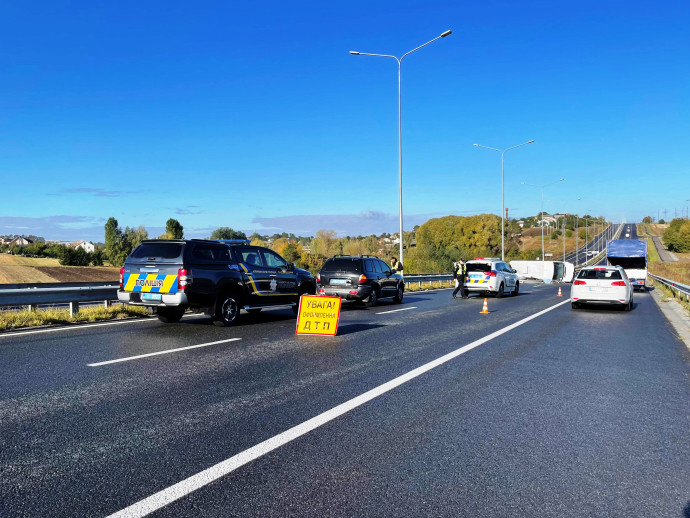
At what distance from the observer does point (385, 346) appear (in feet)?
32.0

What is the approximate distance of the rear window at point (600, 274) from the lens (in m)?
18.1

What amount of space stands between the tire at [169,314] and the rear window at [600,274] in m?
13.1

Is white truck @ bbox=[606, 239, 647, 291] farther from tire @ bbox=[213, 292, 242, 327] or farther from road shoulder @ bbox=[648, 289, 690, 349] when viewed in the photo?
tire @ bbox=[213, 292, 242, 327]

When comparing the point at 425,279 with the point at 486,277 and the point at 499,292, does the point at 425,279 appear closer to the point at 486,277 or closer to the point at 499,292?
the point at 499,292

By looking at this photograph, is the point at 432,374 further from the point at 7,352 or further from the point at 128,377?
the point at 7,352

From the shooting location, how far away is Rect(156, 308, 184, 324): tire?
12812 mm

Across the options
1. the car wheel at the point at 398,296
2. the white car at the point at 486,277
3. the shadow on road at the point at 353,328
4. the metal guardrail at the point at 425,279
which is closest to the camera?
the shadow on road at the point at 353,328

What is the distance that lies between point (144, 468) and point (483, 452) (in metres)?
2.60

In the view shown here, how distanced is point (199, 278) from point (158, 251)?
3.70 ft

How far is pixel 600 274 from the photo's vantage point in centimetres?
1836

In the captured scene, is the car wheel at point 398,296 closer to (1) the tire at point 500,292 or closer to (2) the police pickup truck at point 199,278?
(1) the tire at point 500,292

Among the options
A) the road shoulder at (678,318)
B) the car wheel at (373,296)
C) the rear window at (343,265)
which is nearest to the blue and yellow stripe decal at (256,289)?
the rear window at (343,265)

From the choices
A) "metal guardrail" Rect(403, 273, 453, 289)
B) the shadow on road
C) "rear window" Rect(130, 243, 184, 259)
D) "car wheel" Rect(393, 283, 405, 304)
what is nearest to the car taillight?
"rear window" Rect(130, 243, 184, 259)

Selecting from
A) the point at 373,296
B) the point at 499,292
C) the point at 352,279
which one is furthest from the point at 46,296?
the point at 499,292
